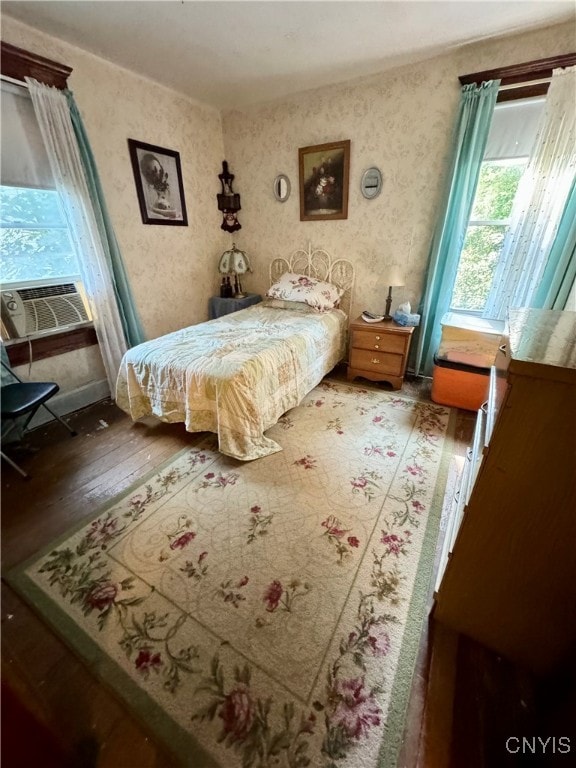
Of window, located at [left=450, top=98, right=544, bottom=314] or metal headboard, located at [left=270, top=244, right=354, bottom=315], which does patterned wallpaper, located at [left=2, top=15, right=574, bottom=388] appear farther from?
window, located at [left=450, top=98, right=544, bottom=314]

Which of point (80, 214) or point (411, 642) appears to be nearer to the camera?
point (411, 642)

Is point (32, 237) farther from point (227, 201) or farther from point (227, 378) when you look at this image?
point (227, 201)

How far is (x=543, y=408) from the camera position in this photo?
0.75 m

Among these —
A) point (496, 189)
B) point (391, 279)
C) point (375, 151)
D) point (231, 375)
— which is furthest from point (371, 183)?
point (231, 375)

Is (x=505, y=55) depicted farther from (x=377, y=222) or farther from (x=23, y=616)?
(x=23, y=616)

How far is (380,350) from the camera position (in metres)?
2.82

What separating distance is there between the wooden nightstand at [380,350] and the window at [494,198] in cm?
71

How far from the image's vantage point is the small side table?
11.5ft

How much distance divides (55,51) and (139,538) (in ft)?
10.4

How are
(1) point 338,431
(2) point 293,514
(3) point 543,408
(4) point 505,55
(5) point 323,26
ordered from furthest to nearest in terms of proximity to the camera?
1. (1) point 338,431
2. (4) point 505,55
3. (5) point 323,26
4. (2) point 293,514
5. (3) point 543,408

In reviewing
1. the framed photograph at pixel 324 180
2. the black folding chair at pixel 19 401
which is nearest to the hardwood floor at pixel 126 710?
the black folding chair at pixel 19 401

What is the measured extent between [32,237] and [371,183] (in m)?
2.82

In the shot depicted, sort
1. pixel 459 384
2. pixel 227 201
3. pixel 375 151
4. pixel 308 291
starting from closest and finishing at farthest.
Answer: pixel 459 384, pixel 375 151, pixel 308 291, pixel 227 201

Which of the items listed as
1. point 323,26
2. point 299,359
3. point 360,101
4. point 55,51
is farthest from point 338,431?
point 55,51
